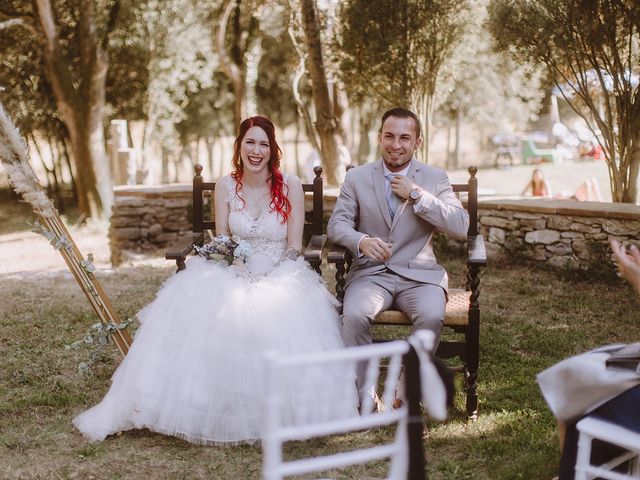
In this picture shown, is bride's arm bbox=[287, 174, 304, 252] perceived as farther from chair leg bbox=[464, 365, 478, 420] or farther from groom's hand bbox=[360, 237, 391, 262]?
chair leg bbox=[464, 365, 478, 420]

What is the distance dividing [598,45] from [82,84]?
9.96m

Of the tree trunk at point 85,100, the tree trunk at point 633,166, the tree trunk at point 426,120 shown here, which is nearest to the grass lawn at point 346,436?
the tree trunk at point 633,166

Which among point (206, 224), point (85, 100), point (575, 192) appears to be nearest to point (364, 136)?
point (85, 100)

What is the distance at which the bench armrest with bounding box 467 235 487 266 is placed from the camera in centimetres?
402

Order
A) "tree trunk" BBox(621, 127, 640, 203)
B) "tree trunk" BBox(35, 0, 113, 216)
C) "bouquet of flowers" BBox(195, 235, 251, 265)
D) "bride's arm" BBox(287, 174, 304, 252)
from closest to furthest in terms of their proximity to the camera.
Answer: "bouquet of flowers" BBox(195, 235, 251, 265)
"bride's arm" BBox(287, 174, 304, 252)
"tree trunk" BBox(621, 127, 640, 203)
"tree trunk" BBox(35, 0, 113, 216)

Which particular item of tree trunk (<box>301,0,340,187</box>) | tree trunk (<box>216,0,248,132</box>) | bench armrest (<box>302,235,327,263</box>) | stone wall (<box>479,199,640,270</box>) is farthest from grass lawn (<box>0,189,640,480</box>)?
tree trunk (<box>216,0,248,132</box>)

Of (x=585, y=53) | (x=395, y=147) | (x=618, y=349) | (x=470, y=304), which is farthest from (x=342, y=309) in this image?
(x=585, y=53)

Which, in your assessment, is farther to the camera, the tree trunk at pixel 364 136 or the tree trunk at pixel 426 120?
the tree trunk at pixel 364 136

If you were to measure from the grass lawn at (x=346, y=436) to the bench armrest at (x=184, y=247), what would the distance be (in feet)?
3.37

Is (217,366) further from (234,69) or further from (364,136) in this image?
(364,136)

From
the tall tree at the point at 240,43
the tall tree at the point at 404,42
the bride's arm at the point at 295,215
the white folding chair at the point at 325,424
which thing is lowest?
the white folding chair at the point at 325,424

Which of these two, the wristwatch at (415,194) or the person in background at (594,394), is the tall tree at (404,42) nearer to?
the wristwatch at (415,194)

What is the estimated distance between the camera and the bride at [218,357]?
3637 mm

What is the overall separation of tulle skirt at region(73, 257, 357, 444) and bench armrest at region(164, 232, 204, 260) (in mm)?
419
